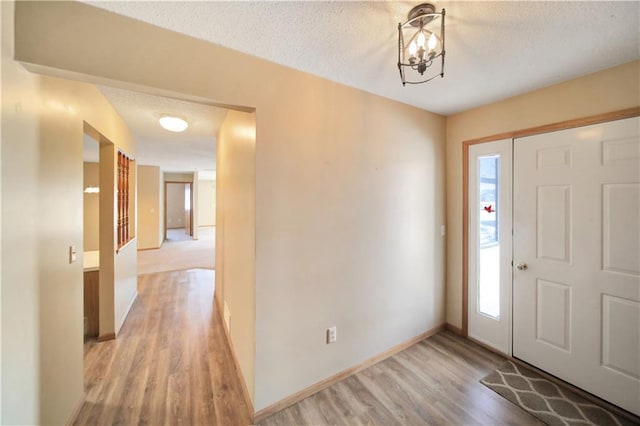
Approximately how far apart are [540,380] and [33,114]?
12.8ft

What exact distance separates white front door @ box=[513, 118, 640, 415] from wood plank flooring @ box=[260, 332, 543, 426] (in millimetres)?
576

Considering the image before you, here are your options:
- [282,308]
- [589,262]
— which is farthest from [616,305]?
[282,308]

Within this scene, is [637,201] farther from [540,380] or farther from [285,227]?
[285,227]

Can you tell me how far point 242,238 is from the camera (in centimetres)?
206

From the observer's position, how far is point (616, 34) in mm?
1442

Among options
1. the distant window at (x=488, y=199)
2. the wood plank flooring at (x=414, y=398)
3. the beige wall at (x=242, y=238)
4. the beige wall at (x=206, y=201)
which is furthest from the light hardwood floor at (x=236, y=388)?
the beige wall at (x=206, y=201)

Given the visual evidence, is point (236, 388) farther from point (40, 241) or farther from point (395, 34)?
point (395, 34)

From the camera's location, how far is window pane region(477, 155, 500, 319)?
2502 millimetres

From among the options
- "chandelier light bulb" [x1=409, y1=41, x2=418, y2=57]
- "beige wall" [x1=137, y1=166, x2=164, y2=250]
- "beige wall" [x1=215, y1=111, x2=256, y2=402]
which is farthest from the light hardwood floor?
"beige wall" [x1=137, y1=166, x2=164, y2=250]

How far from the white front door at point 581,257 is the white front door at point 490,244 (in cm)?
8

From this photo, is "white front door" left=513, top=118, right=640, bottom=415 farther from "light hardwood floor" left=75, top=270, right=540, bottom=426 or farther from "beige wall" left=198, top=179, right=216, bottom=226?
"beige wall" left=198, top=179, right=216, bottom=226

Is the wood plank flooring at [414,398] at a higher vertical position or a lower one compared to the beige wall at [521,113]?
lower

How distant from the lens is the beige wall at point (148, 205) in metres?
6.98

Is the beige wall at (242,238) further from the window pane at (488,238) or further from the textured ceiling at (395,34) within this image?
the window pane at (488,238)
